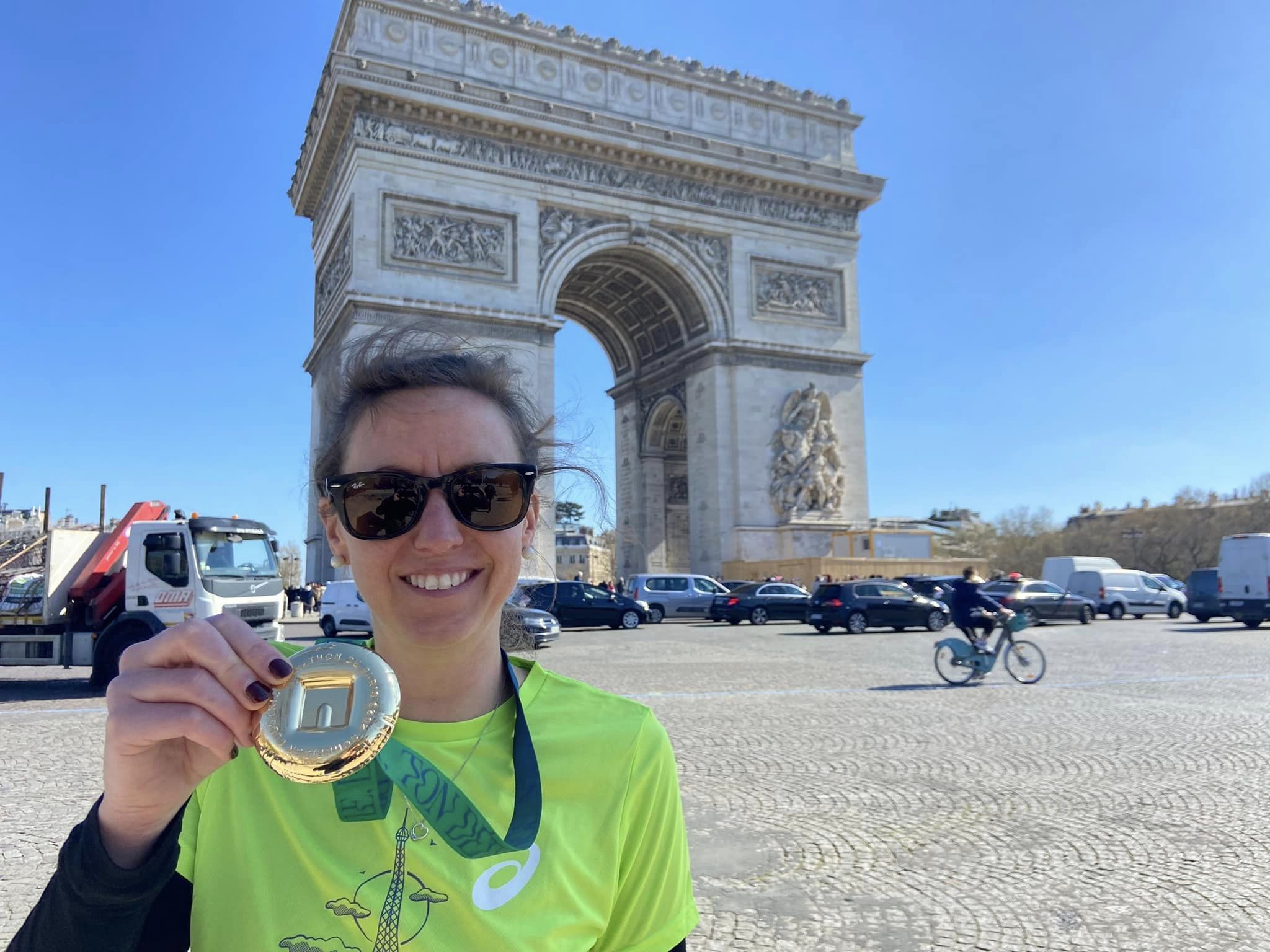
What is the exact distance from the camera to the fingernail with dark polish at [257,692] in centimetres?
86

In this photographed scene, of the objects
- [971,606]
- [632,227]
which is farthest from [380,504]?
[632,227]

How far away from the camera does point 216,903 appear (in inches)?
42.2

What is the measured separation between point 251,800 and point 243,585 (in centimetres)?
1083

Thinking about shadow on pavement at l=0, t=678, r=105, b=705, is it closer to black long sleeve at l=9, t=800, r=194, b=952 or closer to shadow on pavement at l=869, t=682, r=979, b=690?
shadow on pavement at l=869, t=682, r=979, b=690

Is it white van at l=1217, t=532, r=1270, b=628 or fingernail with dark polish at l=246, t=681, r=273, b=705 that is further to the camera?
white van at l=1217, t=532, r=1270, b=628

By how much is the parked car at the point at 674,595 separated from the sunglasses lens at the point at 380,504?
2185 centimetres

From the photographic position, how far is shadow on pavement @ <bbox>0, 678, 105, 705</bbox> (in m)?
9.66

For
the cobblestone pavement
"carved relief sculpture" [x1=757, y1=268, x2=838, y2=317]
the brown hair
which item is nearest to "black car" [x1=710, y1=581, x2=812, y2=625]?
"carved relief sculpture" [x1=757, y1=268, x2=838, y2=317]

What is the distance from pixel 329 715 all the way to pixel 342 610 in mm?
18235

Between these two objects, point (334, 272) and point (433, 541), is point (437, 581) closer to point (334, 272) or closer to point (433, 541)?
point (433, 541)

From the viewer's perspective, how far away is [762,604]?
21812 mm

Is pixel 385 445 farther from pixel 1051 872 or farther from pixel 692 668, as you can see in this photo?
pixel 692 668

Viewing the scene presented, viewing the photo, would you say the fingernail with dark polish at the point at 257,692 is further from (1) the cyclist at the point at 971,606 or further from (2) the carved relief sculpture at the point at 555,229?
(2) the carved relief sculpture at the point at 555,229

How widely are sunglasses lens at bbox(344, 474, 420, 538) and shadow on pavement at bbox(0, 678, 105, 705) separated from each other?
10.1 m
